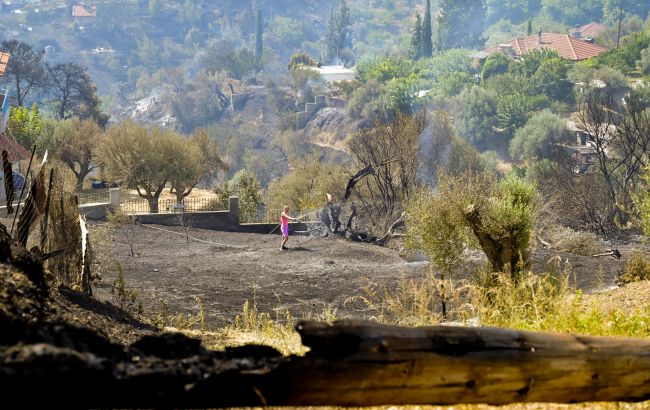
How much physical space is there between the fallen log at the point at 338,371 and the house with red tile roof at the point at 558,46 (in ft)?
406

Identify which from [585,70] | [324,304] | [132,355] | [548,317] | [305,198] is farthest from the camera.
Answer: [585,70]

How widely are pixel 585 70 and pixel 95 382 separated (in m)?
107

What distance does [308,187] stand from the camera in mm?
44562

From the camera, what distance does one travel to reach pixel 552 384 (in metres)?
4.33

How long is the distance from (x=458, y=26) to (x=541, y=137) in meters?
109

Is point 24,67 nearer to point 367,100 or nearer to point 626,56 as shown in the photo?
point 367,100

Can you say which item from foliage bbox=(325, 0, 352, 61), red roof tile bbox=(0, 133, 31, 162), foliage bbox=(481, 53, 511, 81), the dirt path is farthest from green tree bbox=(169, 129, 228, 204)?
foliage bbox=(325, 0, 352, 61)

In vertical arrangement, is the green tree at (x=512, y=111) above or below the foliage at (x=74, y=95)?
below

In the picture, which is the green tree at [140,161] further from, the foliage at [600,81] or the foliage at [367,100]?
the foliage at [367,100]

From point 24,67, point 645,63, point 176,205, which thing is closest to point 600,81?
point 645,63

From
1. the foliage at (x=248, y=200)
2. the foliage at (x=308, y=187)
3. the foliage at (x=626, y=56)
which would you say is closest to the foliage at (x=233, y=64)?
the foliage at (x=626, y=56)

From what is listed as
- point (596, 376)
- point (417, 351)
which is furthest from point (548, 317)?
point (417, 351)

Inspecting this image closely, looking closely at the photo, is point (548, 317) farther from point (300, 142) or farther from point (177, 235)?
point (300, 142)

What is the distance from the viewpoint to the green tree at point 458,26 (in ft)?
593
